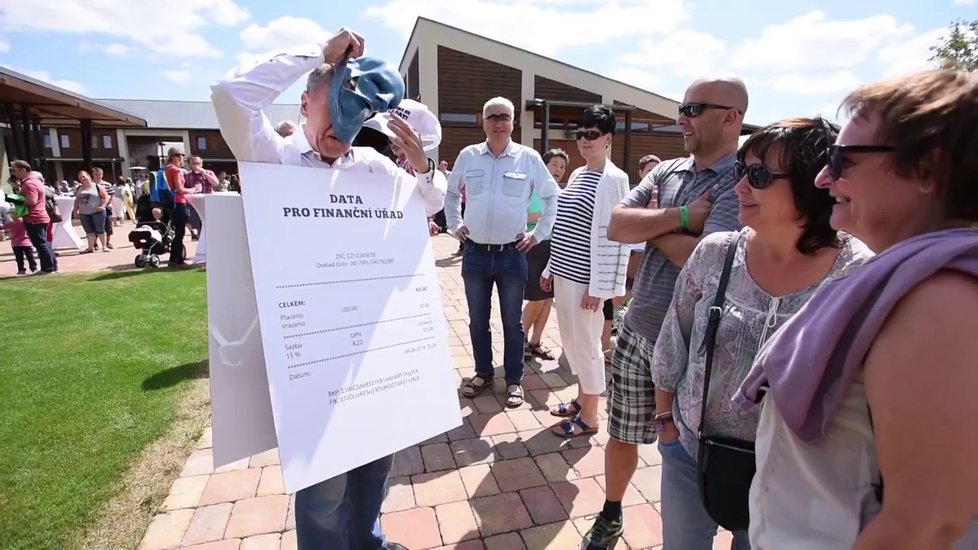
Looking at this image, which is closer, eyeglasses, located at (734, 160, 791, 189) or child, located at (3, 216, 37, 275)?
eyeglasses, located at (734, 160, 791, 189)

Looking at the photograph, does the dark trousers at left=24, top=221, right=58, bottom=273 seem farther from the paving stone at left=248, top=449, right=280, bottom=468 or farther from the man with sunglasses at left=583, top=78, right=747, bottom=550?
the man with sunglasses at left=583, top=78, right=747, bottom=550

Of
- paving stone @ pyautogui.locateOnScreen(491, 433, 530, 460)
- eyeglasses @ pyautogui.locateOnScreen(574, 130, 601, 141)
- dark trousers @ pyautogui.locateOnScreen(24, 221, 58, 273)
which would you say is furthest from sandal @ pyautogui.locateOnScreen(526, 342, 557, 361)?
dark trousers @ pyautogui.locateOnScreen(24, 221, 58, 273)

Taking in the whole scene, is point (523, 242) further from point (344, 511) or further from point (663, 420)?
point (344, 511)

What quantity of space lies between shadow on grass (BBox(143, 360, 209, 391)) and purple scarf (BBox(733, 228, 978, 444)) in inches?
164

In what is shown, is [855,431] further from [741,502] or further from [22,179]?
[22,179]

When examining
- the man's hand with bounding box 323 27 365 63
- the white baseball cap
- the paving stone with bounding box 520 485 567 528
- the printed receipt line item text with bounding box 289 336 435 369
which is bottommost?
the paving stone with bounding box 520 485 567 528

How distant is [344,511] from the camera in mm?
1752

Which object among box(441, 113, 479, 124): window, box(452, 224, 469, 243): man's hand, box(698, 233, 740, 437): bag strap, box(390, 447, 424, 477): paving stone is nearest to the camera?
box(698, 233, 740, 437): bag strap

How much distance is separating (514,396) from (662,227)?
2.12m

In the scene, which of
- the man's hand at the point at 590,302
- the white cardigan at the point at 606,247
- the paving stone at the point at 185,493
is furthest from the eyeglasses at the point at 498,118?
the paving stone at the point at 185,493

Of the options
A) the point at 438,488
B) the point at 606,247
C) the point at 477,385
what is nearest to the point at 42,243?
the point at 477,385

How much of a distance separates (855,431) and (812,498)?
15 centimetres

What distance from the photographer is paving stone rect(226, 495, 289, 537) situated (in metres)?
2.31

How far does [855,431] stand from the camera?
772 millimetres
